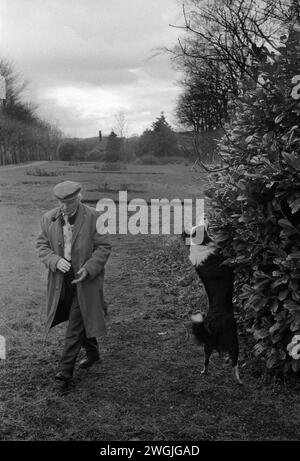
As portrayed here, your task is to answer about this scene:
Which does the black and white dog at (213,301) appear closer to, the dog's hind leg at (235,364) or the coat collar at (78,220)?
the dog's hind leg at (235,364)

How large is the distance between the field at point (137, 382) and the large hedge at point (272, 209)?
1.66 ft

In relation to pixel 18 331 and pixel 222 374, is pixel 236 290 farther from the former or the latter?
pixel 18 331

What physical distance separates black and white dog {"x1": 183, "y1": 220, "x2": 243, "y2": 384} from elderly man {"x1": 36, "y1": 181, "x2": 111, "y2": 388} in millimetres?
862

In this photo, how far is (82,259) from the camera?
15.3ft

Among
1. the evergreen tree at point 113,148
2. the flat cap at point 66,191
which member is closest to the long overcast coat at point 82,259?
the flat cap at point 66,191

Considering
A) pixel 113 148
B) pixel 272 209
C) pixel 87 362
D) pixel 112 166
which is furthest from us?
pixel 112 166

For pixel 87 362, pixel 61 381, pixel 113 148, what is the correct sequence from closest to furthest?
pixel 61 381 < pixel 87 362 < pixel 113 148

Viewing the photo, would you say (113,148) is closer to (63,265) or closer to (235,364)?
(63,265)

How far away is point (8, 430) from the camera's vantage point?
12.6 feet

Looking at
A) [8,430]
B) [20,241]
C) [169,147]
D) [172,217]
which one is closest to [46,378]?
[8,430]

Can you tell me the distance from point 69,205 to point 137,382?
1.71 metres

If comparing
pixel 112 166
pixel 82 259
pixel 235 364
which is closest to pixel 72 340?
pixel 82 259

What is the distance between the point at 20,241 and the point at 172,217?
20.1 feet

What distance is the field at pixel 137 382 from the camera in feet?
12.7
